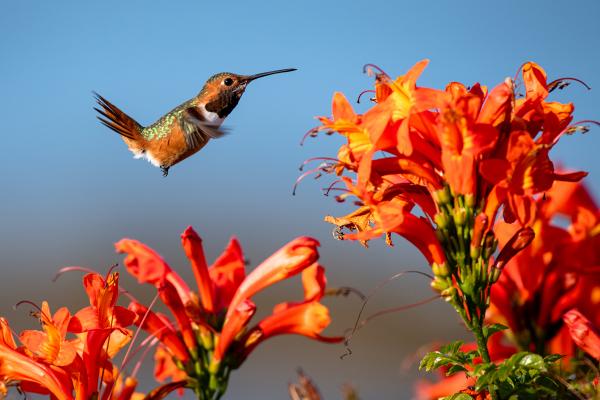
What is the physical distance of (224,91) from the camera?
6105 millimetres

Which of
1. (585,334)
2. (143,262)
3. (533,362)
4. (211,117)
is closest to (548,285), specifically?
(585,334)

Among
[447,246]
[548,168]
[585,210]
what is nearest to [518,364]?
A: [447,246]

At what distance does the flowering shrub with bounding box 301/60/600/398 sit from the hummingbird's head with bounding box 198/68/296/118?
8.61ft

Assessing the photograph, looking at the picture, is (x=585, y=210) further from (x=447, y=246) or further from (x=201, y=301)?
(x=201, y=301)

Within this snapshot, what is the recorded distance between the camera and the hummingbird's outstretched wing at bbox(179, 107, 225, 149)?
18.0 ft

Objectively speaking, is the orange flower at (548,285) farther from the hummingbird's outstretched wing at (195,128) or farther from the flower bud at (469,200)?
the hummingbird's outstretched wing at (195,128)

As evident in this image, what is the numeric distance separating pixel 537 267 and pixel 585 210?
0.49 meters

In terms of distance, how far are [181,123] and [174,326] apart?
9.42 ft

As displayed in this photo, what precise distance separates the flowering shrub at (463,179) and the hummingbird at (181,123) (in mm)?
2454

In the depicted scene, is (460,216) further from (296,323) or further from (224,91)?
(224,91)

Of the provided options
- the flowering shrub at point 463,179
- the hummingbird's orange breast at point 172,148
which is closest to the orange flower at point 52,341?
the flowering shrub at point 463,179

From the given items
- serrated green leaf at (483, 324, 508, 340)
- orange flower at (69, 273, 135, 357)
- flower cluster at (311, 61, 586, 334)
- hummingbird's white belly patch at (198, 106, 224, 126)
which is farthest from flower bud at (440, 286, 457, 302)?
hummingbird's white belly patch at (198, 106, 224, 126)

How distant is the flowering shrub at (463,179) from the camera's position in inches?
120

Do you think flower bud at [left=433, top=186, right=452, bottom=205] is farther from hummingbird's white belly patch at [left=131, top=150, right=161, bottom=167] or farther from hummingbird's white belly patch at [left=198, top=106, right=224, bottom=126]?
hummingbird's white belly patch at [left=131, top=150, right=161, bottom=167]
